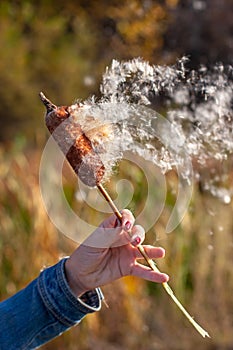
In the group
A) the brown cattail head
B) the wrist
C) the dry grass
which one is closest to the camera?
the brown cattail head

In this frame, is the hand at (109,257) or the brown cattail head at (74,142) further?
the hand at (109,257)

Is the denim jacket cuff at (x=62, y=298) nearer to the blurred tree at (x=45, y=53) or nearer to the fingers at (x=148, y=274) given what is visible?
the fingers at (x=148, y=274)

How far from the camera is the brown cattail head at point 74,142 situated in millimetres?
1274

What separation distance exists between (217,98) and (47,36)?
6910 mm

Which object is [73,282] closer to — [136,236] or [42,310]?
[42,310]

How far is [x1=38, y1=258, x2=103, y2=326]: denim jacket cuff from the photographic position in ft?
4.96

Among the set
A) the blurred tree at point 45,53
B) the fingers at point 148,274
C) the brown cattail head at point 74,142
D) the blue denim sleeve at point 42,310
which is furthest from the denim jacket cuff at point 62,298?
the blurred tree at point 45,53

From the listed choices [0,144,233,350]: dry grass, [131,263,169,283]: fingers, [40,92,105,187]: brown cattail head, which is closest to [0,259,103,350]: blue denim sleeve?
[131,263,169,283]: fingers

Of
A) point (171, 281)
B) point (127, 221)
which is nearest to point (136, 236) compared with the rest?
point (127, 221)

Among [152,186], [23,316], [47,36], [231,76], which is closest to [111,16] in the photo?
[47,36]

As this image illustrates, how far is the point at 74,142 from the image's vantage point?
1.28 metres

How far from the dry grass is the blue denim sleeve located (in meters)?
1.67

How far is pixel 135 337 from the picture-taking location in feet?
11.1

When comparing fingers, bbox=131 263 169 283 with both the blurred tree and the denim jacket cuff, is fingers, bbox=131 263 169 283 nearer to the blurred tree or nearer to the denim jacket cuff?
the denim jacket cuff
